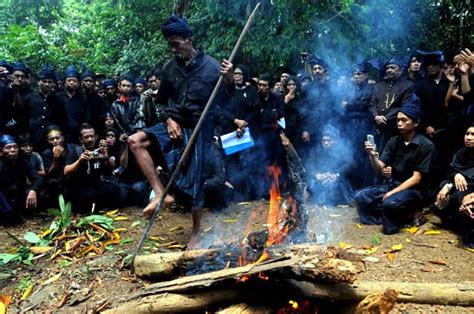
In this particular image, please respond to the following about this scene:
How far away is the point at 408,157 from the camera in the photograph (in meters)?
6.26

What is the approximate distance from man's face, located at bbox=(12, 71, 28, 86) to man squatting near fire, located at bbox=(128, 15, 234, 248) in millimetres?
4582

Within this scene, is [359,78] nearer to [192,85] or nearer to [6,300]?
[192,85]

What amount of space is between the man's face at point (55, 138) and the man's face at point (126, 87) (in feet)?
6.44

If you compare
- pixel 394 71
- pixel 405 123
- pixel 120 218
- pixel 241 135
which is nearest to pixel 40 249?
pixel 120 218

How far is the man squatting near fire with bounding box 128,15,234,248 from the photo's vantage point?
519cm

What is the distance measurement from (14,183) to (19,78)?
2.62 m

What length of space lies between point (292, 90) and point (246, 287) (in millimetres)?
5451

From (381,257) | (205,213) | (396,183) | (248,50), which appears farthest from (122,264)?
(248,50)

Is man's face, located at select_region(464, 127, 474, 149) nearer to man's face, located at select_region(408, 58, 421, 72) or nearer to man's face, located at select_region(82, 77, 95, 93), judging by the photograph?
man's face, located at select_region(408, 58, 421, 72)

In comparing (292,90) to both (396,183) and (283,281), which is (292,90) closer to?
(396,183)

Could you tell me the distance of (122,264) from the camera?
16.4ft

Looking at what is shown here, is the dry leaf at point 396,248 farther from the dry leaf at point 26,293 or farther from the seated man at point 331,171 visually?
the dry leaf at point 26,293

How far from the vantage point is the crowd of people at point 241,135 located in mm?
5371

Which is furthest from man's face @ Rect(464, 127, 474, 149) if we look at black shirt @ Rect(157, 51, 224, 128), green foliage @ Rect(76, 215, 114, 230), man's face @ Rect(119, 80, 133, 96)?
man's face @ Rect(119, 80, 133, 96)
